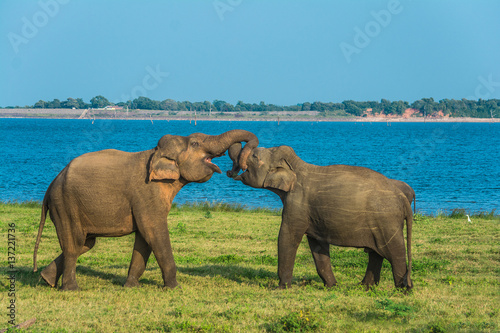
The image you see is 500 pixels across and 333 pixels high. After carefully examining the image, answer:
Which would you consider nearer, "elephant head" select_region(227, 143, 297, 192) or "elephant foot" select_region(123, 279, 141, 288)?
"elephant head" select_region(227, 143, 297, 192)

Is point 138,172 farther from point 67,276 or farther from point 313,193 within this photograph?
point 313,193

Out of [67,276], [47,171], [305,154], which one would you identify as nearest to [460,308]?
[67,276]

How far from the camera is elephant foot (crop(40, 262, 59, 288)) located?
40.0 ft

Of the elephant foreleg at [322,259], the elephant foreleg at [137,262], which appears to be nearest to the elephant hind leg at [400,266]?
the elephant foreleg at [322,259]

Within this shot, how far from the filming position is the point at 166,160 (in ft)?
→ 39.3

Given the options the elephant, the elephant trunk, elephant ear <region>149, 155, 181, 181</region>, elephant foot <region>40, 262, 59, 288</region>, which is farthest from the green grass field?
the elephant trunk

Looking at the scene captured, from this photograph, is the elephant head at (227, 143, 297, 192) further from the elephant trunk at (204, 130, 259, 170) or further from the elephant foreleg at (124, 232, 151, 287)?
the elephant foreleg at (124, 232, 151, 287)

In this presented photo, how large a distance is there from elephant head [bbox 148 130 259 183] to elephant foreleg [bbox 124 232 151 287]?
53.3 inches

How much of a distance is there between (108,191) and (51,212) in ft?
4.18

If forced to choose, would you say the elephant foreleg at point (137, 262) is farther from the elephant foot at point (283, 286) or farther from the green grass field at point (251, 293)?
the elephant foot at point (283, 286)

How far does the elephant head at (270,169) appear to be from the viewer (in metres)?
12.0

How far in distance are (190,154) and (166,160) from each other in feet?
1.60

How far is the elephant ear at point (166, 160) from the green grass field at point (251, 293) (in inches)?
84.4

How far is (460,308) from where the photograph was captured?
10.4 m
